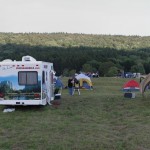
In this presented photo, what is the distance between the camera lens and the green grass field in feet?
33.7

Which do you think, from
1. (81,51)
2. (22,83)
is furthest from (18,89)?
(81,51)

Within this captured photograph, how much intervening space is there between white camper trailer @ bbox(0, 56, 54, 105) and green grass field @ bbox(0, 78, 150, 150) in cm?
61

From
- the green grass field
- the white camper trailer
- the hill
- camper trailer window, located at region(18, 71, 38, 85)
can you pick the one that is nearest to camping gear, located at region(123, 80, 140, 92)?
the green grass field

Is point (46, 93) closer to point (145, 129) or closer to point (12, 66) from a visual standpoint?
point (12, 66)

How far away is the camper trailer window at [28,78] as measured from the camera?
1830cm

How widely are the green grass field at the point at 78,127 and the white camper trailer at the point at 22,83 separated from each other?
607 millimetres

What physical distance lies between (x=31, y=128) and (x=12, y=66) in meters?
5.94

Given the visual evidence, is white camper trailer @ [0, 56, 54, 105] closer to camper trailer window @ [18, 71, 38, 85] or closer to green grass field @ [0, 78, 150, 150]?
camper trailer window @ [18, 71, 38, 85]

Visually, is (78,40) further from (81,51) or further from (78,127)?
(78,127)

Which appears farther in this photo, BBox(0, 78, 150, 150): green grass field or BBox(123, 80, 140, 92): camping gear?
BBox(123, 80, 140, 92): camping gear

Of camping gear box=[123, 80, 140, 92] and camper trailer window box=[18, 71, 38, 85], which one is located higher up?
camper trailer window box=[18, 71, 38, 85]

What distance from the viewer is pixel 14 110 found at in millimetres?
18578

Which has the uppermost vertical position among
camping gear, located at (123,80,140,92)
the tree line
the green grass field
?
the tree line

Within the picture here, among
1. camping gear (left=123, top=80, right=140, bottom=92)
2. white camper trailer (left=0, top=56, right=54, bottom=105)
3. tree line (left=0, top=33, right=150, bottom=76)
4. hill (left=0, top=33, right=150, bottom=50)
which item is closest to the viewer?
white camper trailer (left=0, top=56, right=54, bottom=105)
